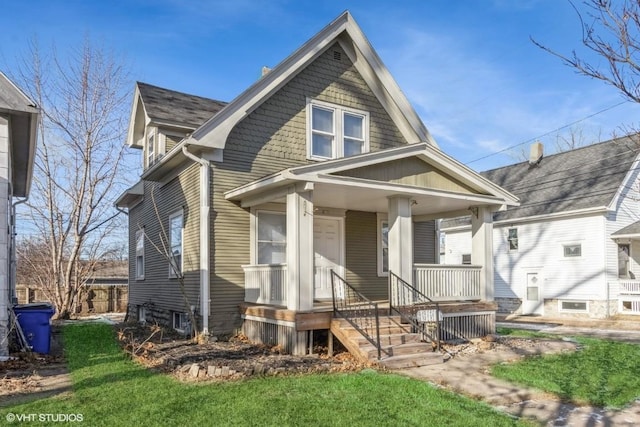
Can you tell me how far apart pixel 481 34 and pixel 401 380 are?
7919 mm

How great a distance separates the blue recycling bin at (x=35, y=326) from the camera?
8.73m

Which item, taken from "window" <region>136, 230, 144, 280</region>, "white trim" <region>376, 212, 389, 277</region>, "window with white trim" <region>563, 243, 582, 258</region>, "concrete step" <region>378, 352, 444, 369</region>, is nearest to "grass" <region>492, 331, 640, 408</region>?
"concrete step" <region>378, 352, 444, 369</region>

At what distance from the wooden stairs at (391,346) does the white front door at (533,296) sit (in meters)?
13.5

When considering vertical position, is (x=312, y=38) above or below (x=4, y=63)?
below

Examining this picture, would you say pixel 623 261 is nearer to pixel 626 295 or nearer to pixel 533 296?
pixel 626 295

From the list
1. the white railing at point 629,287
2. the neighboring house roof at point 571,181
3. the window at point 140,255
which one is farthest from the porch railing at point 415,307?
the white railing at point 629,287

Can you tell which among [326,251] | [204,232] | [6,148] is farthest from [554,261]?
[6,148]

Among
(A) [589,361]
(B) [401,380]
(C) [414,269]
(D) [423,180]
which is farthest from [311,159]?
(A) [589,361]

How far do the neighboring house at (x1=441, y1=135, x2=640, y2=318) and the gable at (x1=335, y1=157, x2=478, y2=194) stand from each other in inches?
380

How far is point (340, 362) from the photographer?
27.4 feet

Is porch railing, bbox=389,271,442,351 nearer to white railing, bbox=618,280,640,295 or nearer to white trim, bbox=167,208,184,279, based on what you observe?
white trim, bbox=167,208,184,279

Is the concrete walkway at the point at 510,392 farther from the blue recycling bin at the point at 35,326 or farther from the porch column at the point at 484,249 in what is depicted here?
the blue recycling bin at the point at 35,326

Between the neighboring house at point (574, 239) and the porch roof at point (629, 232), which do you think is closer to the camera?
the porch roof at point (629, 232)

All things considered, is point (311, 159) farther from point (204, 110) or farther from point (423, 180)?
point (204, 110)
